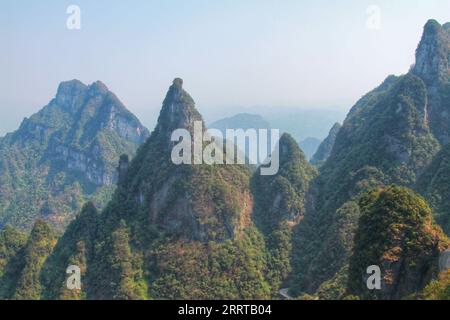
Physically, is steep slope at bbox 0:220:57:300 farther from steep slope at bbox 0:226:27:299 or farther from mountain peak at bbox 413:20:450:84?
mountain peak at bbox 413:20:450:84

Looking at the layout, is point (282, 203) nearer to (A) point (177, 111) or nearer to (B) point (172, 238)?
(B) point (172, 238)

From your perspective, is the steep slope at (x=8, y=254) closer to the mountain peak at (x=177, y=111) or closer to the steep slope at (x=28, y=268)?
the steep slope at (x=28, y=268)

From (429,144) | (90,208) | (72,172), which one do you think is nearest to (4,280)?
(90,208)

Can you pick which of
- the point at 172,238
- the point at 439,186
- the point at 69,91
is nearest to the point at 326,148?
the point at 439,186

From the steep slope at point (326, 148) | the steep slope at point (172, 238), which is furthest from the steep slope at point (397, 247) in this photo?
the steep slope at point (326, 148)

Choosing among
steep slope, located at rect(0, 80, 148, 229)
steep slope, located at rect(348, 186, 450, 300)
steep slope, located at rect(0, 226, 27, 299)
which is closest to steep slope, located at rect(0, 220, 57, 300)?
steep slope, located at rect(0, 226, 27, 299)
